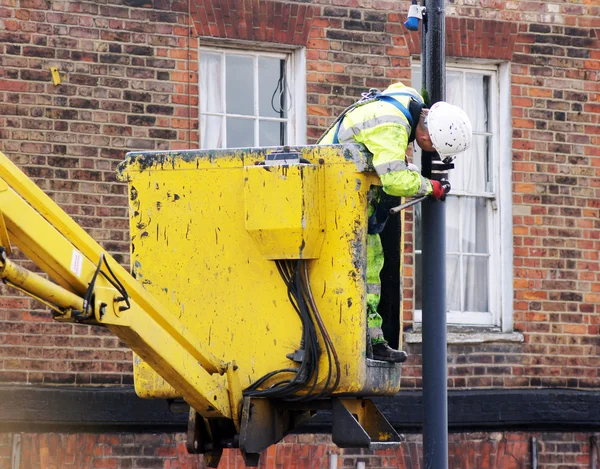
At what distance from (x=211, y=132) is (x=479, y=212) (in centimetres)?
245

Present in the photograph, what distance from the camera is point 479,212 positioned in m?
11.0

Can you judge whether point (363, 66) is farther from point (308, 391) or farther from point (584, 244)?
A: point (308, 391)

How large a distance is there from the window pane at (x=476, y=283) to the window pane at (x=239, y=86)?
2302 mm

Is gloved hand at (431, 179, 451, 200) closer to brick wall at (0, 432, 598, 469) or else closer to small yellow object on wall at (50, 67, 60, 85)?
brick wall at (0, 432, 598, 469)

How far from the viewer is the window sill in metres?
10.4

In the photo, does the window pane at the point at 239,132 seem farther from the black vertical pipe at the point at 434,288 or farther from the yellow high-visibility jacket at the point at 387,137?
the yellow high-visibility jacket at the point at 387,137

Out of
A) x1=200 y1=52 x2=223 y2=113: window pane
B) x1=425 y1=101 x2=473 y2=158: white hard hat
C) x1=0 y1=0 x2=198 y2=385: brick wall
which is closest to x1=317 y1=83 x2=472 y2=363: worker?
x1=425 y1=101 x2=473 y2=158: white hard hat

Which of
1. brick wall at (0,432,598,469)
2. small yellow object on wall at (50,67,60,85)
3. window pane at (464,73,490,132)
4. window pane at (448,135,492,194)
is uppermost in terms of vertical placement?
window pane at (464,73,490,132)

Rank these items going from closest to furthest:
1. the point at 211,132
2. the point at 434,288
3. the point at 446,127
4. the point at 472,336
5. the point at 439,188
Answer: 1. the point at 446,127
2. the point at 439,188
3. the point at 434,288
4. the point at 211,132
5. the point at 472,336

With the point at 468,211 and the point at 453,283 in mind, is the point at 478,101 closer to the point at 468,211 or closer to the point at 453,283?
the point at 468,211

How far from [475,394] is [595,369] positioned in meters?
1.25

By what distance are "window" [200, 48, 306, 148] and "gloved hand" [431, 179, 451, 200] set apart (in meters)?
3.61

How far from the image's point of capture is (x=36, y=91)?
9.60m

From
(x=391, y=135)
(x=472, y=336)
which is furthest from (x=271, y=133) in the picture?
(x=391, y=135)
